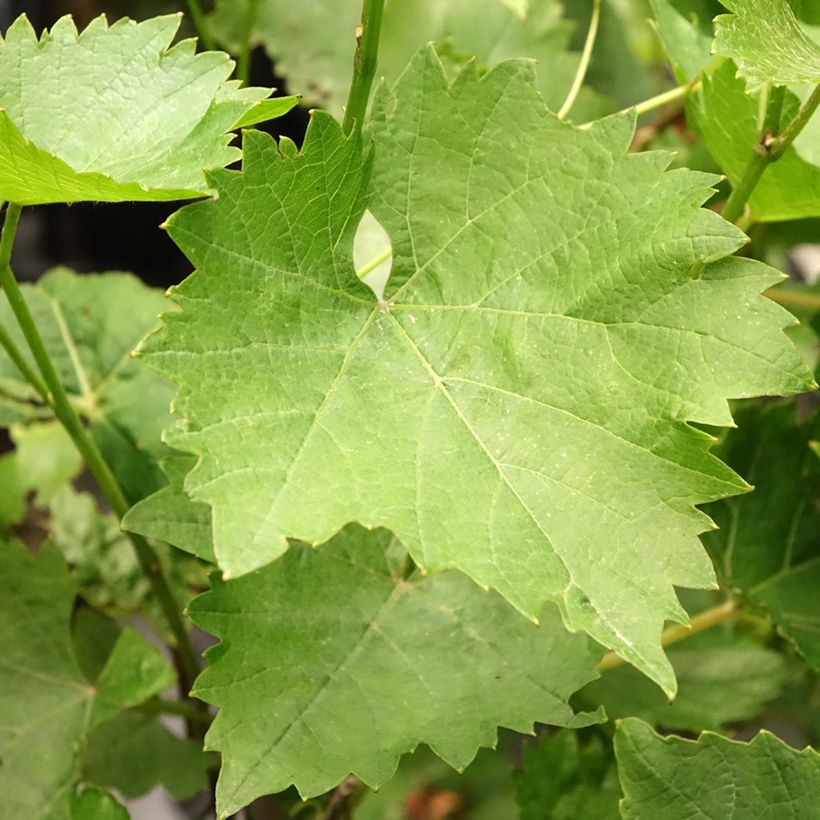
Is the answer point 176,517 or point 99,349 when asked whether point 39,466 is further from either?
point 176,517

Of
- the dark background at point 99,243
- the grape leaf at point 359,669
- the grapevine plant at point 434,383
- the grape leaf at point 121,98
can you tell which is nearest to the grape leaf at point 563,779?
the grapevine plant at point 434,383

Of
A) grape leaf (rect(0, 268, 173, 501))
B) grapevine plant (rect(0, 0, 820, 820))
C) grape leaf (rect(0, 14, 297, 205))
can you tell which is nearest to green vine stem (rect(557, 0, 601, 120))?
grapevine plant (rect(0, 0, 820, 820))

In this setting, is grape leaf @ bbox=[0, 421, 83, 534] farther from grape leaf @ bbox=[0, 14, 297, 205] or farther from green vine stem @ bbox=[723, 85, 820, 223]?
green vine stem @ bbox=[723, 85, 820, 223]

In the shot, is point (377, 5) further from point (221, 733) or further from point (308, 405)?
point (221, 733)

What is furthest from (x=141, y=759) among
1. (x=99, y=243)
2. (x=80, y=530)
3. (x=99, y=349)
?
(x=99, y=243)

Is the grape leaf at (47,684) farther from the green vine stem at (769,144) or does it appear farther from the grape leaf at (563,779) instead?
the green vine stem at (769,144)

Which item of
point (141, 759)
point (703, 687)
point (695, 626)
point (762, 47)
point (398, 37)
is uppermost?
point (762, 47)
